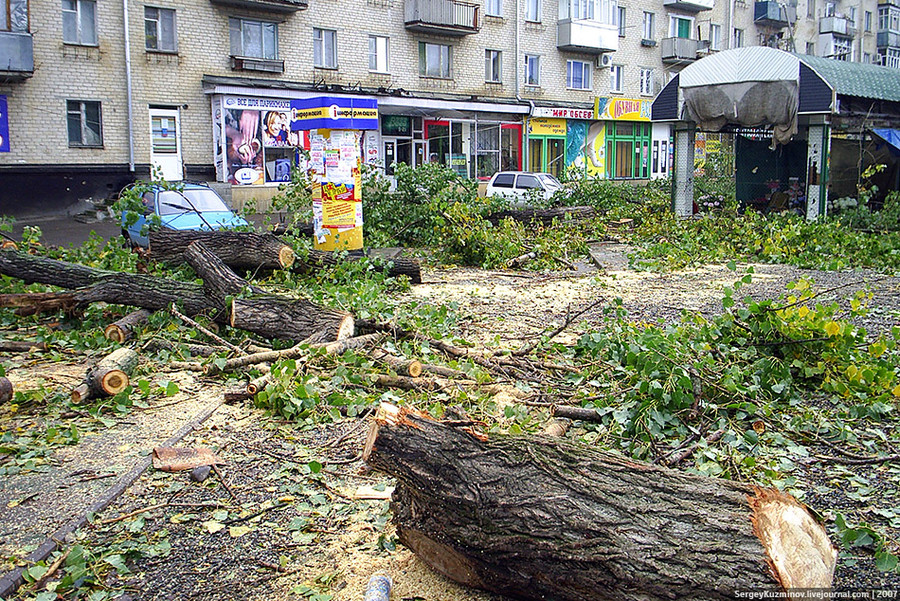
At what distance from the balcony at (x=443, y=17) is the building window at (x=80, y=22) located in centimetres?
1214

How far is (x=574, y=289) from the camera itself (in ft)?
34.3

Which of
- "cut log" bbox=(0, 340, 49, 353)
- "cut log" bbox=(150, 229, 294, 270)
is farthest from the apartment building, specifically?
"cut log" bbox=(0, 340, 49, 353)

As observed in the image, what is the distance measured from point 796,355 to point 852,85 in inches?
511

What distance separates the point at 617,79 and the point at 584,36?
4.31 metres

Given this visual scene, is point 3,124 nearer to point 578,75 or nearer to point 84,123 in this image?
point 84,123

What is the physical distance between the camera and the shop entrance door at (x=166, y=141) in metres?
25.4

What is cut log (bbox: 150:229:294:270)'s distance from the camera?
Answer: 9289 mm

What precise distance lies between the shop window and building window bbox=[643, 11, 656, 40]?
29.8 metres

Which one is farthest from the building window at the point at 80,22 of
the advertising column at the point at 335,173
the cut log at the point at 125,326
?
the cut log at the point at 125,326

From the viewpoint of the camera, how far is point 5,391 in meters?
5.38

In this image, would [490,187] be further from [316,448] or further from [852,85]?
[316,448]

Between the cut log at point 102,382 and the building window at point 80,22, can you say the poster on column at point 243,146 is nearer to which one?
the building window at point 80,22

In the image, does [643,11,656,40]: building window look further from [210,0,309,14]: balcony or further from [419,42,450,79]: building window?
[210,0,309,14]: balcony

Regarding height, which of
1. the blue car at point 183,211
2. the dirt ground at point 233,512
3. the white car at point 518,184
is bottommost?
the dirt ground at point 233,512
